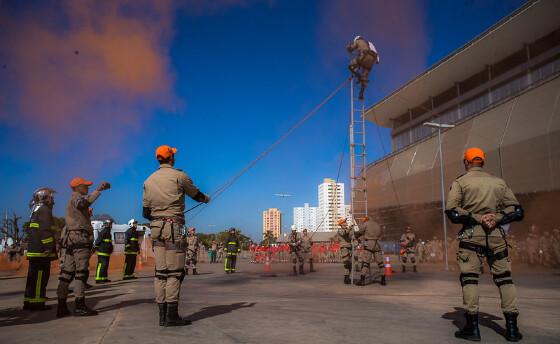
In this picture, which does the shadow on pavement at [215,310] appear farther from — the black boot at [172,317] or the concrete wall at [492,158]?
the concrete wall at [492,158]

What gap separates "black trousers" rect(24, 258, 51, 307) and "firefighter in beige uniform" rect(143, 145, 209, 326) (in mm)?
2786

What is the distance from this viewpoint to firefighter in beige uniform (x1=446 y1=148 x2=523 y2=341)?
4.23m

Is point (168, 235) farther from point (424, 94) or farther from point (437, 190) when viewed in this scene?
point (424, 94)

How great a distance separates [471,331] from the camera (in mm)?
4125

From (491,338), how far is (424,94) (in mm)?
39238

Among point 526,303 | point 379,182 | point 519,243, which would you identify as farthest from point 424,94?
point 526,303

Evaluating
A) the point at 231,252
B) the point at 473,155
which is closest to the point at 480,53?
the point at 231,252

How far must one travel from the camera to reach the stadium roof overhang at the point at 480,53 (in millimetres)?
26656

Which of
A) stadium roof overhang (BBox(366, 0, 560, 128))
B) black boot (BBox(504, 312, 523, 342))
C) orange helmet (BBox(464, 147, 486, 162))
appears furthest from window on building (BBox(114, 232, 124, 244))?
black boot (BBox(504, 312, 523, 342))

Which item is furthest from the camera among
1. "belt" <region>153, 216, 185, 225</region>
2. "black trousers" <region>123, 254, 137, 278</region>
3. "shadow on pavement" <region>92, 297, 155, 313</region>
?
"black trousers" <region>123, 254, 137, 278</region>

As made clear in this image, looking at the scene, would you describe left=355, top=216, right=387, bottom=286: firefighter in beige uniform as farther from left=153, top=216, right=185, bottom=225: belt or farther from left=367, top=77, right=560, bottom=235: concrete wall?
left=367, top=77, right=560, bottom=235: concrete wall

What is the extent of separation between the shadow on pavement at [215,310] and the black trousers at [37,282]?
264 cm

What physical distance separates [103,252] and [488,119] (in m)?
26.7

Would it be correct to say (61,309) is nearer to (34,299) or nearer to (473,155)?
(34,299)
